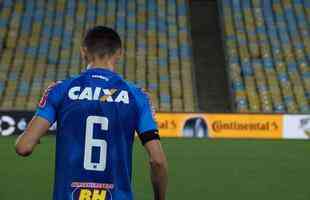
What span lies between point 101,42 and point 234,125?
51.8ft

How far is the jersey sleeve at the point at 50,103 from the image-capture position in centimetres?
337

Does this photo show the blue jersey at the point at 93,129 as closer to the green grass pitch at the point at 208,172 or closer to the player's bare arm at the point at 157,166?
the player's bare arm at the point at 157,166

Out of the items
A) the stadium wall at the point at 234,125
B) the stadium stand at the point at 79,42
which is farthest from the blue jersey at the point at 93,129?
the stadium stand at the point at 79,42

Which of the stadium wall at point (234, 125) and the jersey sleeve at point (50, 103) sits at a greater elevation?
the stadium wall at point (234, 125)

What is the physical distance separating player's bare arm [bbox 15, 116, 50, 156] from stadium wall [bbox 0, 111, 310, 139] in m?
15.4

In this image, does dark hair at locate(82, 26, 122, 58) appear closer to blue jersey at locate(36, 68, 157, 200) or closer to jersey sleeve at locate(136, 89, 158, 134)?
blue jersey at locate(36, 68, 157, 200)

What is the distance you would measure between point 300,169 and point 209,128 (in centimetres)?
683

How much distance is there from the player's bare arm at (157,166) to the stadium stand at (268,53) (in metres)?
19.1

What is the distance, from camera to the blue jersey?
339 cm

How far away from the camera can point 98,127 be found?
338 cm

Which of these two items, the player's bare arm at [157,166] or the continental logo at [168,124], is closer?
the player's bare arm at [157,166]

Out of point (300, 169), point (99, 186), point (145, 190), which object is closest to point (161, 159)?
point (99, 186)

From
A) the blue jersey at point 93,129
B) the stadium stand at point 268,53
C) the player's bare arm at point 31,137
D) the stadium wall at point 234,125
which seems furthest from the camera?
the stadium stand at point 268,53

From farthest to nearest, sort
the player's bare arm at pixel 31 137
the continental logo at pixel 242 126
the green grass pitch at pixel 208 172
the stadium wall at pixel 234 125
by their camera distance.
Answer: the continental logo at pixel 242 126, the stadium wall at pixel 234 125, the green grass pitch at pixel 208 172, the player's bare arm at pixel 31 137
